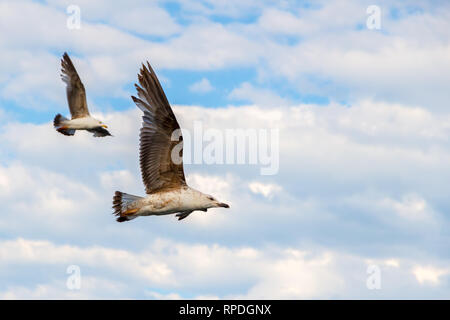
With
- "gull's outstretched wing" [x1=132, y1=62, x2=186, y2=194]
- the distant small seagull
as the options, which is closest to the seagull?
"gull's outstretched wing" [x1=132, y1=62, x2=186, y2=194]

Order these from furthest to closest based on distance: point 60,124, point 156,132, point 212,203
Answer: point 60,124 → point 212,203 → point 156,132

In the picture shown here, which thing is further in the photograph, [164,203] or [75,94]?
[75,94]

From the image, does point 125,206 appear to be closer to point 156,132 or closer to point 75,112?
point 156,132

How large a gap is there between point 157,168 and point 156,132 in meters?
1.14

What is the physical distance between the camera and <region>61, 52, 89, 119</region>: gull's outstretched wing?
107ft

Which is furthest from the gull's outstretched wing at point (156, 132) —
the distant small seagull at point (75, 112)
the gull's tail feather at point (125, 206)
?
the distant small seagull at point (75, 112)

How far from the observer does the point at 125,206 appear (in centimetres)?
2116

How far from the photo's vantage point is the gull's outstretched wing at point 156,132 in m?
20.8

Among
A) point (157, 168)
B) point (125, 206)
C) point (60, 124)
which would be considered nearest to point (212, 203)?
point (157, 168)

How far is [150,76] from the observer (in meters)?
21.0

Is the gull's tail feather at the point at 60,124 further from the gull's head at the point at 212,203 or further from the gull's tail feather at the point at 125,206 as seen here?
the gull's head at the point at 212,203

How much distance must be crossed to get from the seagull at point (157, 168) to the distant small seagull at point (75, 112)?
39.8 ft

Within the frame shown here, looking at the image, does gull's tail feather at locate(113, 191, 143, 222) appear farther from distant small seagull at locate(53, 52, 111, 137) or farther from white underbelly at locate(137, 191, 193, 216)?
distant small seagull at locate(53, 52, 111, 137)
